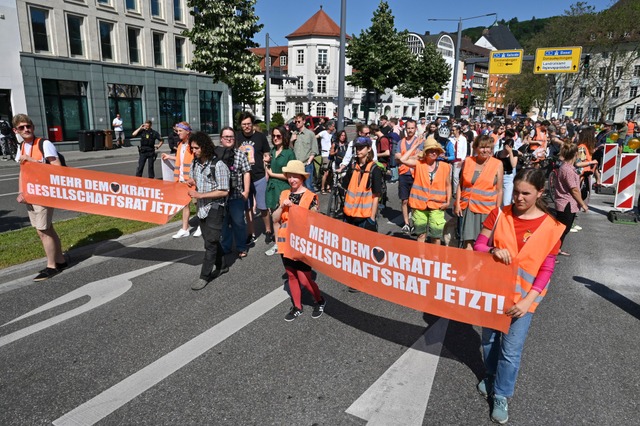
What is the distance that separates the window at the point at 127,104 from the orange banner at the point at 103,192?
23792 millimetres

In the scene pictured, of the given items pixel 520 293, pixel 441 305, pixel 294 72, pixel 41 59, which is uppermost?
pixel 294 72

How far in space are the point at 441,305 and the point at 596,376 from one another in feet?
5.19

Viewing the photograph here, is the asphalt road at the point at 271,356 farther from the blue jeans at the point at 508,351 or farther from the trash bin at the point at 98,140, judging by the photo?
the trash bin at the point at 98,140

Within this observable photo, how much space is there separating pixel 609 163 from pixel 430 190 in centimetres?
914

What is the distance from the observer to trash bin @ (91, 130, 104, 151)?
2381cm

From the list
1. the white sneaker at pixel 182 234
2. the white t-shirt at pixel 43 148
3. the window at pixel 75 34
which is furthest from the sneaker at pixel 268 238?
the window at pixel 75 34

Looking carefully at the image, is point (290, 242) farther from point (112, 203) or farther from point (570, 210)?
point (570, 210)

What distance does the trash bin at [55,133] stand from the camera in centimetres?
2400

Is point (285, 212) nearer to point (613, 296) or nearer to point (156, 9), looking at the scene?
point (613, 296)

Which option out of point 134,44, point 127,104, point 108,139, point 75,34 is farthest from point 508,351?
point 134,44

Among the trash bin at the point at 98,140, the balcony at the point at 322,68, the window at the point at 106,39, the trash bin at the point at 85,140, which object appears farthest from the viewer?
the balcony at the point at 322,68

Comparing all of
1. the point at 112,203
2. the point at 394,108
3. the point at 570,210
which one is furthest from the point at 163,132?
the point at 394,108

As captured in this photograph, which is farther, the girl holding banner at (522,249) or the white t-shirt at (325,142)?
the white t-shirt at (325,142)

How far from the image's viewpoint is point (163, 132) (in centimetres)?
3153
